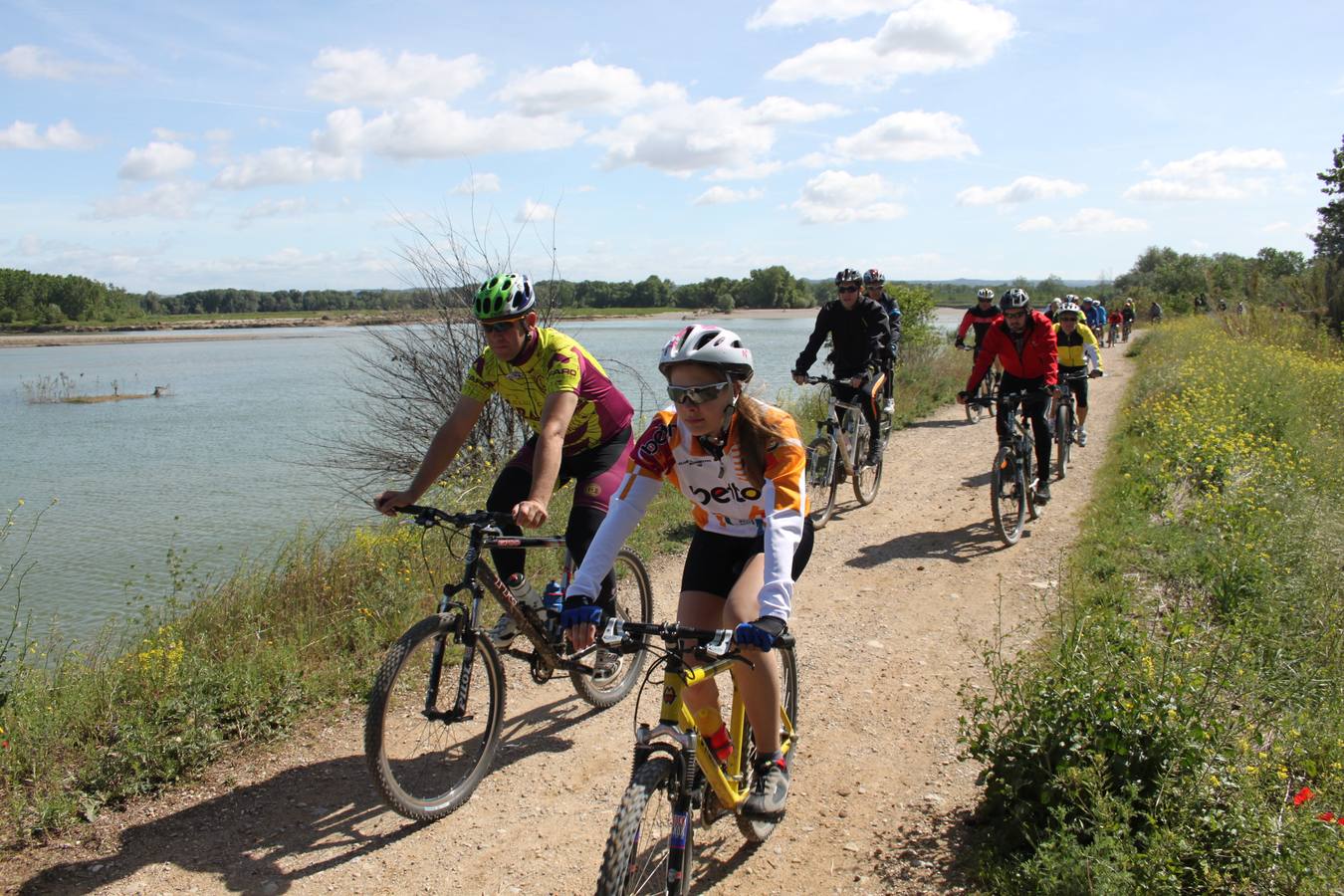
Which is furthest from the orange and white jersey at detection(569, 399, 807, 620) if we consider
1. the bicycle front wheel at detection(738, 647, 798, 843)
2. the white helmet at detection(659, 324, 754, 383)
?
the bicycle front wheel at detection(738, 647, 798, 843)

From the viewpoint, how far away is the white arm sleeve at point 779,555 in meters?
3.07

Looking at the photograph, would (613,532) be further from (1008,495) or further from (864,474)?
(864,474)

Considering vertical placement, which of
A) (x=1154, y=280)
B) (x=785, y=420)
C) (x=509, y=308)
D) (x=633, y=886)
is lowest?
(x=633, y=886)

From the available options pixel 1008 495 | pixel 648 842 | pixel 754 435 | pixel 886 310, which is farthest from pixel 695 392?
pixel 886 310

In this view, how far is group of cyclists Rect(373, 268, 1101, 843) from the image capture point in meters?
3.28

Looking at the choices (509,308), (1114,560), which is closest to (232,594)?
(509,308)

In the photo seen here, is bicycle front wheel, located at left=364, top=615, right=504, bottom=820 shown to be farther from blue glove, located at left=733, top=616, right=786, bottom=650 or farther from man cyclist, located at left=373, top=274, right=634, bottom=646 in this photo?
blue glove, located at left=733, top=616, right=786, bottom=650

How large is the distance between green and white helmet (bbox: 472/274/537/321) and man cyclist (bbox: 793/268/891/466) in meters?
5.23

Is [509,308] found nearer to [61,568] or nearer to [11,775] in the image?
[11,775]

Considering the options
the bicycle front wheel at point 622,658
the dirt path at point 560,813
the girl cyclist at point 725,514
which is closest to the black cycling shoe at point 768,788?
the girl cyclist at point 725,514

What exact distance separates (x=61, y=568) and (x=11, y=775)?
315 inches

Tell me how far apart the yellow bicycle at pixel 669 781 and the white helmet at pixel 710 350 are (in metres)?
0.96

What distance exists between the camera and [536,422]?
499 cm

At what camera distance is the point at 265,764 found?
4.60 metres
